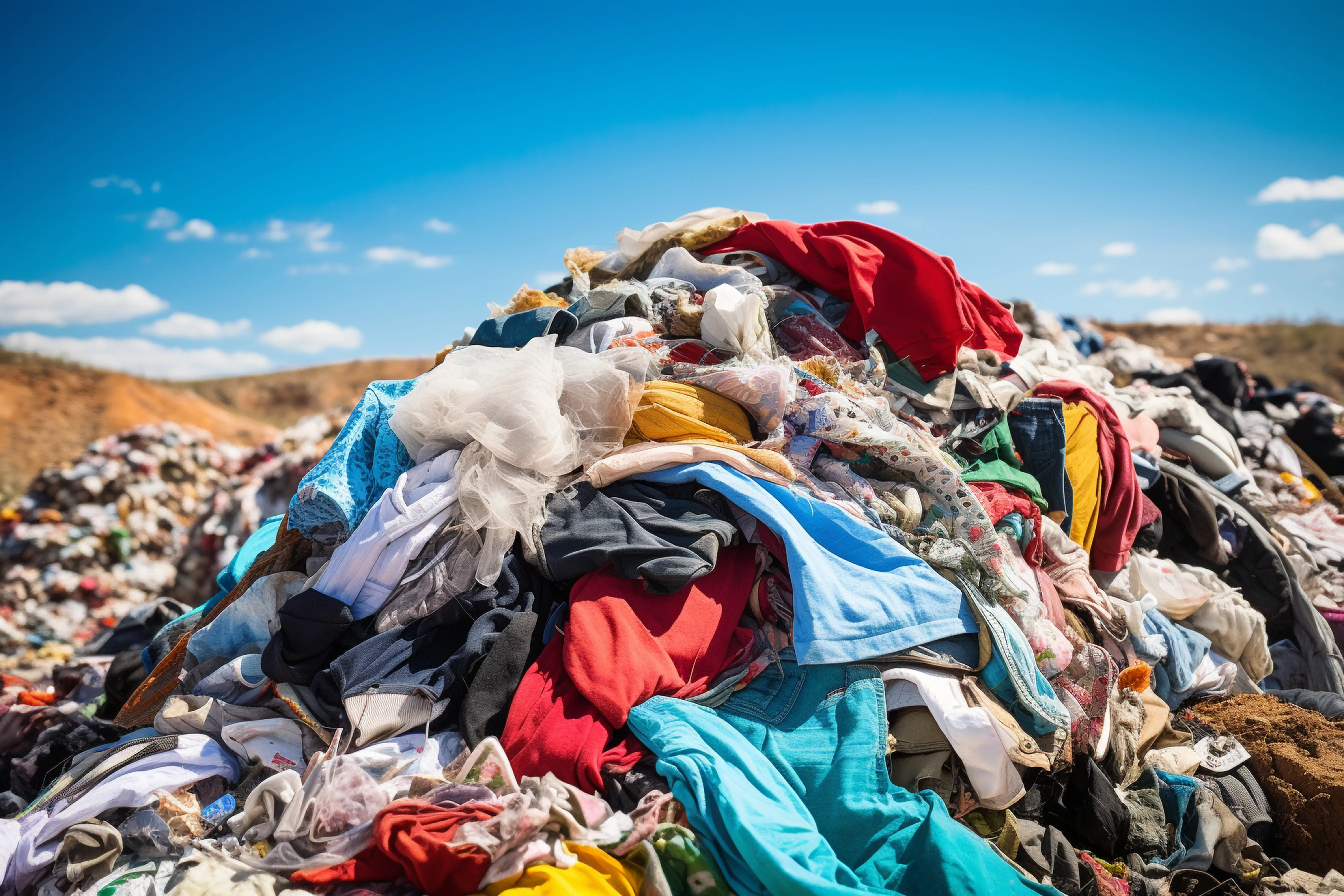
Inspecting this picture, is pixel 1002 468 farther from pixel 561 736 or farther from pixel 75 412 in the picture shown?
pixel 75 412

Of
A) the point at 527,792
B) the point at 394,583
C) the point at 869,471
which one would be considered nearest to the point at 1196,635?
the point at 869,471

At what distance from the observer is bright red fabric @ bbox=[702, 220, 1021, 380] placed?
3.02 m

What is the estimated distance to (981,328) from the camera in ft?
11.0

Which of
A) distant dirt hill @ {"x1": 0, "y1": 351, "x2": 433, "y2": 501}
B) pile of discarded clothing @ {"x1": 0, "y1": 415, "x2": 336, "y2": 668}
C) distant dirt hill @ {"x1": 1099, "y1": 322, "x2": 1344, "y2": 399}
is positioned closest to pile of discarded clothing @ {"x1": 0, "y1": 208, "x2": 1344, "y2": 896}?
pile of discarded clothing @ {"x1": 0, "y1": 415, "x2": 336, "y2": 668}

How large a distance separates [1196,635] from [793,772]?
184 centimetres

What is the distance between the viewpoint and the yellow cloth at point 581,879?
1.57m

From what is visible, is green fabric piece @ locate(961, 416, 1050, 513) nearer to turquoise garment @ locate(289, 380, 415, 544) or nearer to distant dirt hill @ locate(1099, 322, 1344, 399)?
turquoise garment @ locate(289, 380, 415, 544)

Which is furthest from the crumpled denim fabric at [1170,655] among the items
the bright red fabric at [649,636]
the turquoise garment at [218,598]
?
the turquoise garment at [218,598]

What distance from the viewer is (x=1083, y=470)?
113 inches

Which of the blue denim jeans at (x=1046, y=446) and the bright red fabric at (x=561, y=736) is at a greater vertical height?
the blue denim jeans at (x=1046, y=446)

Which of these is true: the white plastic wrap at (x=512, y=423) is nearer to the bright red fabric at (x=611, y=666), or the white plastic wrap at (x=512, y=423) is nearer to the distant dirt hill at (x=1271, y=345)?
the bright red fabric at (x=611, y=666)

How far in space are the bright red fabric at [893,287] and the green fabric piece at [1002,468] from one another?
1.07 feet

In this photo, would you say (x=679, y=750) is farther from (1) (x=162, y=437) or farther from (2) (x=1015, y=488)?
(1) (x=162, y=437)

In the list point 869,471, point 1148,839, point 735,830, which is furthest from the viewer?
point 869,471
